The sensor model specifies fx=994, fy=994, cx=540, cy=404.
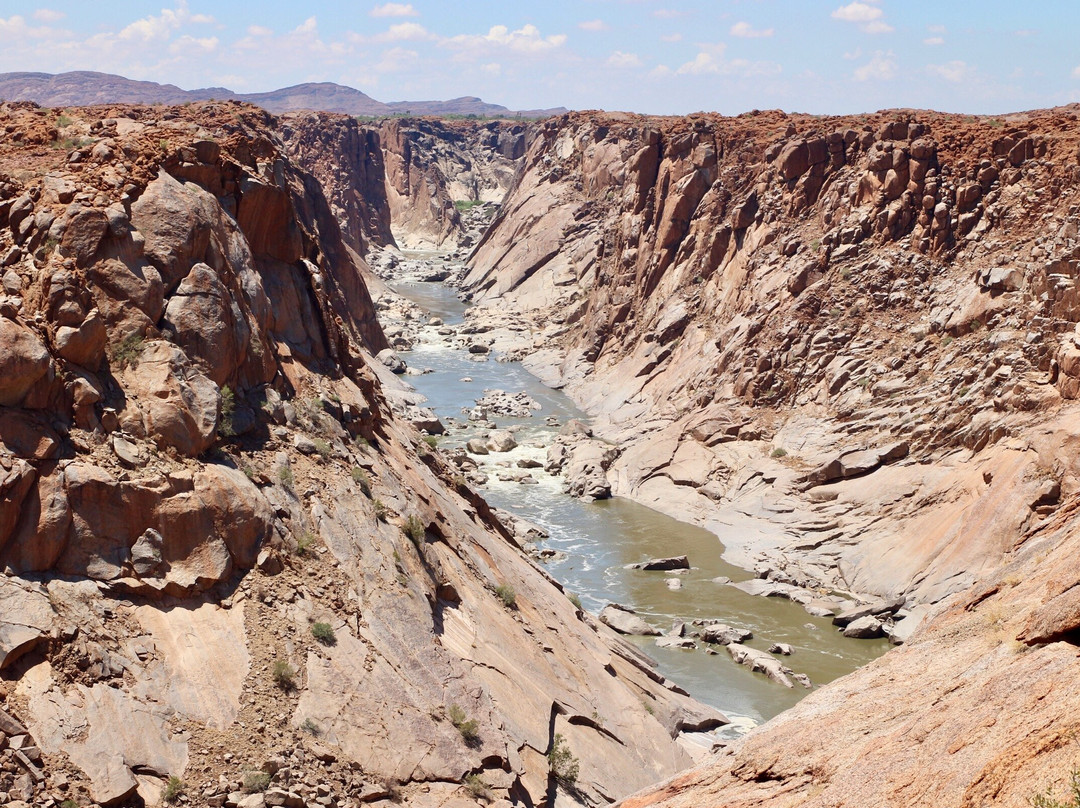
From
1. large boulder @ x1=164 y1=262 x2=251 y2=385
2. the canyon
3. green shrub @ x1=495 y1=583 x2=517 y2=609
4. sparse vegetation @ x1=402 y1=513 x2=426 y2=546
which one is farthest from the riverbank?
large boulder @ x1=164 y1=262 x2=251 y2=385

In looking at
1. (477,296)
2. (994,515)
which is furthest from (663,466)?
(477,296)

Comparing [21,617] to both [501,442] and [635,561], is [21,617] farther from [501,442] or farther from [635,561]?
[501,442]

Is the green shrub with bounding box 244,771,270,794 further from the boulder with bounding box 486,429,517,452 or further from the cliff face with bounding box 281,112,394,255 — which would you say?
the cliff face with bounding box 281,112,394,255

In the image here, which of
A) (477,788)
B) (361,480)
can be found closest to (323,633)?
(477,788)

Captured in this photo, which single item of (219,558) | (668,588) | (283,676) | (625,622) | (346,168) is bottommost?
(668,588)

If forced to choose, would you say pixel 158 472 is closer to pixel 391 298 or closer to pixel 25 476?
pixel 25 476

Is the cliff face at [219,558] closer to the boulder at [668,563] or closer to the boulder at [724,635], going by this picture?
the boulder at [724,635]

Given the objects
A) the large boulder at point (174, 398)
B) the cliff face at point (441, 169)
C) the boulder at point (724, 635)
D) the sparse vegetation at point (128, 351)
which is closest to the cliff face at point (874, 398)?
the boulder at point (724, 635)
